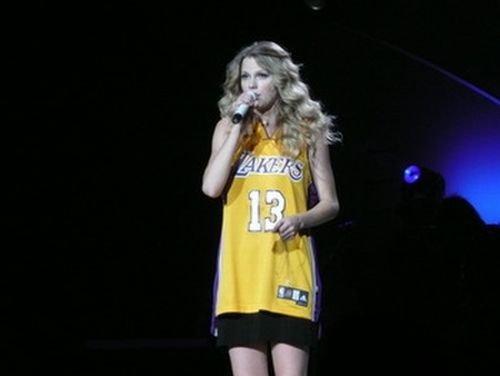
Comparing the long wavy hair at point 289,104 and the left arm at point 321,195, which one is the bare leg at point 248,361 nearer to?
the left arm at point 321,195

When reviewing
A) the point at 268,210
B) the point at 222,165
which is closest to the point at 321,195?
the point at 268,210


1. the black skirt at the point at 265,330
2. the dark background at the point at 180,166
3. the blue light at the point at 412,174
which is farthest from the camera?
the blue light at the point at 412,174

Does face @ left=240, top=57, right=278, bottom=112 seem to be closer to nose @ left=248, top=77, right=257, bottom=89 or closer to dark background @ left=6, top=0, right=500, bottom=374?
nose @ left=248, top=77, right=257, bottom=89

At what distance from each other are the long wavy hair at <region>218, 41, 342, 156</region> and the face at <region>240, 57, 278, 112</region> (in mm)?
12

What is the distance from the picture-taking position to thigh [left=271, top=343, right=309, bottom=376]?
2.15 metres

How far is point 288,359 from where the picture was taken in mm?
2148

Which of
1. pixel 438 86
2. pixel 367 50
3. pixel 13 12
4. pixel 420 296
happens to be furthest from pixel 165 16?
pixel 420 296

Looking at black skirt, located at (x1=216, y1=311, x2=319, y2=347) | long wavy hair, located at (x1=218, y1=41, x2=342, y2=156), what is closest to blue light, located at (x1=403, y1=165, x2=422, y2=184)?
long wavy hair, located at (x1=218, y1=41, x2=342, y2=156)

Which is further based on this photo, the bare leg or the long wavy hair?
the long wavy hair

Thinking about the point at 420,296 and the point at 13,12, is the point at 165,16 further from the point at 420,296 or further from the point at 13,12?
the point at 420,296

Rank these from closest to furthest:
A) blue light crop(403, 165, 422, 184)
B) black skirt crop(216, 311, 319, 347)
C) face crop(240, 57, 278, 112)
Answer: black skirt crop(216, 311, 319, 347) → face crop(240, 57, 278, 112) → blue light crop(403, 165, 422, 184)

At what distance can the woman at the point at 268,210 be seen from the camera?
84.8 inches

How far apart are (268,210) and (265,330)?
0.95ft

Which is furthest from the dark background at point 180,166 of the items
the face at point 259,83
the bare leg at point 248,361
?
the face at point 259,83
